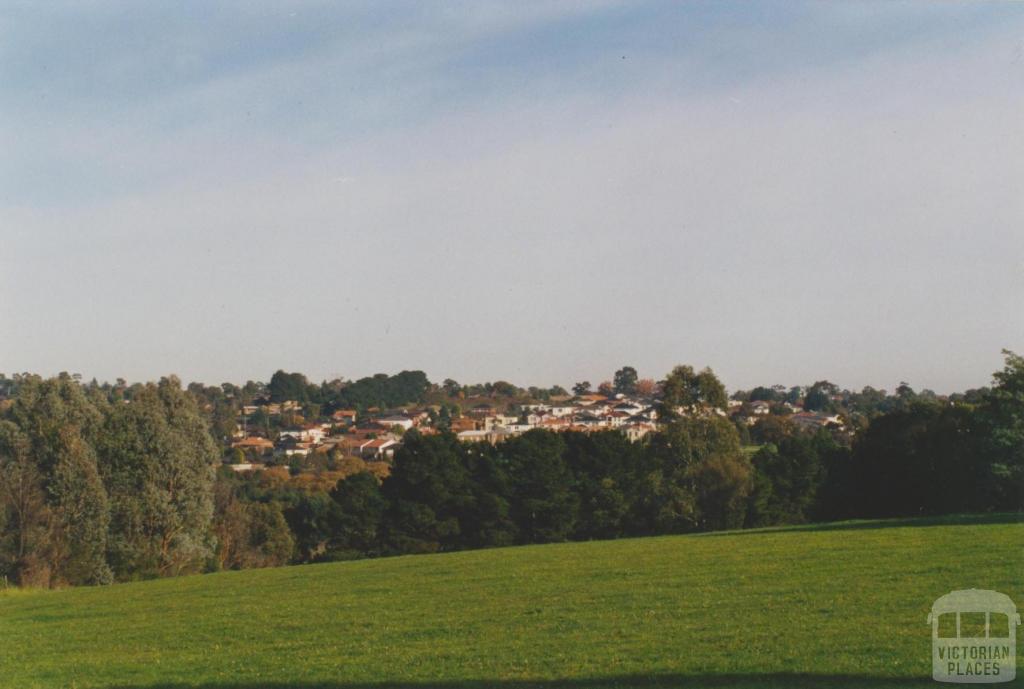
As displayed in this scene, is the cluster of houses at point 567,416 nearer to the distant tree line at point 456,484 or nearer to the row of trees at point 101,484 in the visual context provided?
the distant tree line at point 456,484

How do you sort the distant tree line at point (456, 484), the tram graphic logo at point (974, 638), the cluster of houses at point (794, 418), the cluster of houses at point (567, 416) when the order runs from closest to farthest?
1. the tram graphic logo at point (974, 638)
2. the distant tree line at point (456, 484)
3. the cluster of houses at point (794, 418)
4. the cluster of houses at point (567, 416)

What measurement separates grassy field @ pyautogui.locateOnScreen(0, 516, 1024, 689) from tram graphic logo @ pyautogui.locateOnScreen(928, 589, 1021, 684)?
32cm

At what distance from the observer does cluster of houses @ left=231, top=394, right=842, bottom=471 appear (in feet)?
389

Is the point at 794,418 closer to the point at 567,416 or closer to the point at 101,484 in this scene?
the point at 567,416

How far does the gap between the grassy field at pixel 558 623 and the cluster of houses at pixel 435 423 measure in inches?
2756

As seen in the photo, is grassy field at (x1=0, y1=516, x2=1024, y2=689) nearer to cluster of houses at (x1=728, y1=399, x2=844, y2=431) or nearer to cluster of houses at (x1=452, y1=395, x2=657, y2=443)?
cluster of houses at (x1=728, y1=399, x2=844, y2=431)

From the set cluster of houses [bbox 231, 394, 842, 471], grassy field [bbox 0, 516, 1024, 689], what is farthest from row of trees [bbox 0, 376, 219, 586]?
cluster of houses [bbox 231, 394, 842, 471]

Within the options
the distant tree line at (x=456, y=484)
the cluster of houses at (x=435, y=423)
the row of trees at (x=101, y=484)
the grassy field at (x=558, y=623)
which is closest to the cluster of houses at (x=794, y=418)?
the cluster of houses at (x=435, y=423)

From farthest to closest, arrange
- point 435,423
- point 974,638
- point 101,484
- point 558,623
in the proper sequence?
point 435,423, point 101,484, point 558,623, point 974,638

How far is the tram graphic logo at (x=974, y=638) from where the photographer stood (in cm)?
1271

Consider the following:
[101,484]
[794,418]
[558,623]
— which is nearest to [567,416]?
[794,418]

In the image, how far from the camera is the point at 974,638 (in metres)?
14.3

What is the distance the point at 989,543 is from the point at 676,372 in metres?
36.2

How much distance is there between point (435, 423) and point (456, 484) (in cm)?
8736
